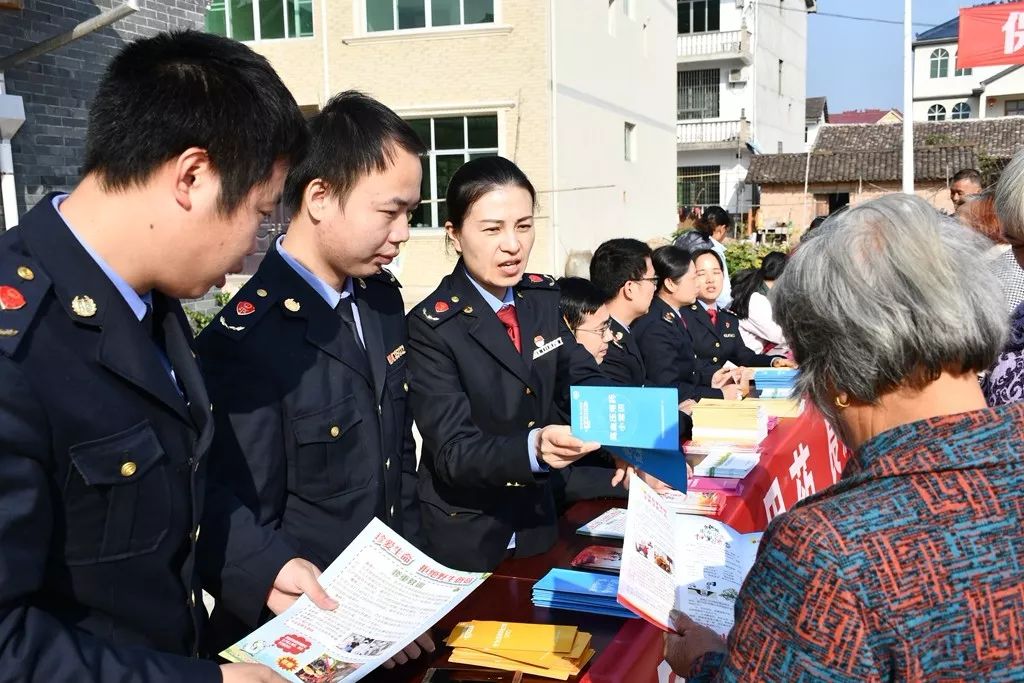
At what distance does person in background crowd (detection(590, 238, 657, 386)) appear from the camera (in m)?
3.91

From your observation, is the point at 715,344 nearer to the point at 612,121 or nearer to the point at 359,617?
the point at 359,617

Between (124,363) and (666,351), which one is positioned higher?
(124,363)

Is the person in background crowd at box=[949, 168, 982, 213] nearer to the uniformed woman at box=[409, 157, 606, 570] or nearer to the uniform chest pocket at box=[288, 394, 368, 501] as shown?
the uniformed woman at box=[409, 157, 606, 570]

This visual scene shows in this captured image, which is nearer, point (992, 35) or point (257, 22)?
point (992, 35)

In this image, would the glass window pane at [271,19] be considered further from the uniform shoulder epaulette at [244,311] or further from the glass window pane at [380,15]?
the uniform shoulder epaulette at [244,311]

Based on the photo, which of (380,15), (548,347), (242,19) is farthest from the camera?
(242,19)

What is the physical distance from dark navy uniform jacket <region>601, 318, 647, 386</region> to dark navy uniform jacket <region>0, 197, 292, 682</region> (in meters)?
2.64

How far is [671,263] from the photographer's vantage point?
4.56 metres

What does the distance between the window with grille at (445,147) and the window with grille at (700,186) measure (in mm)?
12963

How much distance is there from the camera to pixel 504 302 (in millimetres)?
2439

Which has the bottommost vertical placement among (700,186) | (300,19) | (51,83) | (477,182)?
(477,182)

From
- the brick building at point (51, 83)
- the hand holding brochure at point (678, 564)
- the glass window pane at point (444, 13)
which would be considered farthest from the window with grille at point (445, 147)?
the hand holding brochure at point (678, 564)

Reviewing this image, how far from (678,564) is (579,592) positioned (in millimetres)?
307

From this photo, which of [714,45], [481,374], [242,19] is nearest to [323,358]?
[481,374]
